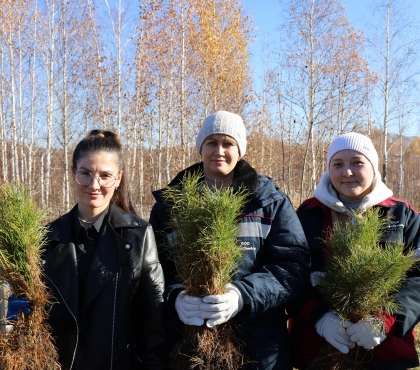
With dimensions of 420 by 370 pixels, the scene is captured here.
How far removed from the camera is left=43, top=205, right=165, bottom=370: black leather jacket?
182 cm

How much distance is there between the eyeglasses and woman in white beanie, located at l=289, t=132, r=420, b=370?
3.89 ft

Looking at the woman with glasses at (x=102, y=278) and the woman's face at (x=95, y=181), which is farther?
the woman's face at (x=95, y=181)

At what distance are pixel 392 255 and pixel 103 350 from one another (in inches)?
56.4

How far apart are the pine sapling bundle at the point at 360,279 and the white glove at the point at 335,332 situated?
0.12 feet

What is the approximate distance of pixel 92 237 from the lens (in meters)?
2.01

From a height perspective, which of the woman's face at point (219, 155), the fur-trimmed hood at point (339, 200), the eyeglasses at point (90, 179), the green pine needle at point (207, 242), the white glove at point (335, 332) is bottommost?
the white glove at point (335, 332)

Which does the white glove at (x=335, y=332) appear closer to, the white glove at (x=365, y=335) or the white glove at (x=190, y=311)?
the white glove at (x=365, y=335)

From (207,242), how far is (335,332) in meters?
0.77

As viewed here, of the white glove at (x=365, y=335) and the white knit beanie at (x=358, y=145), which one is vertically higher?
the white knit beanie at (x=358, y=145)

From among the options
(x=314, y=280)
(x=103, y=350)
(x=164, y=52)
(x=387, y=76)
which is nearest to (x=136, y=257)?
(x=103, y=350)

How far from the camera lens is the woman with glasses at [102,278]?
71.8 inches

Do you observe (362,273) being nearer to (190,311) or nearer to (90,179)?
(190,311)

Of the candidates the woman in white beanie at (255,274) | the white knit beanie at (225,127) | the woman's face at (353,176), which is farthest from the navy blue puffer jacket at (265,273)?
the woman's face at (353,176)

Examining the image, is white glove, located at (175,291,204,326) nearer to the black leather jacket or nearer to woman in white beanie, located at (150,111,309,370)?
woman in white beanie, located at (150,111,309,370)
